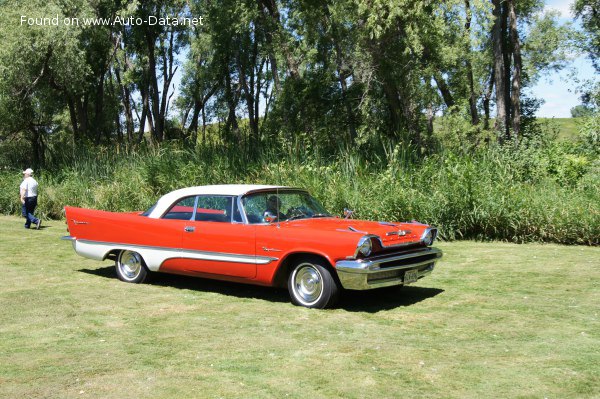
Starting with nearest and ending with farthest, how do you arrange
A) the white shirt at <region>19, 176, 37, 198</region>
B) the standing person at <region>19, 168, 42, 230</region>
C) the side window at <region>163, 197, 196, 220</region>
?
the side window at <region>163, 197, 196, 220</region> < the standing person at <region>19, 168, 42, 230</region> < the white shirt at <region>19, 176, 37, 198</region>

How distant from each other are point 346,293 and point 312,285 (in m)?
1.05

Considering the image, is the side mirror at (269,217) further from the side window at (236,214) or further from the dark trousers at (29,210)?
the dark trousers at (29,210)

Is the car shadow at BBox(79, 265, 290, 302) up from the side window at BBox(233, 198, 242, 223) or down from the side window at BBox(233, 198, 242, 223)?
down

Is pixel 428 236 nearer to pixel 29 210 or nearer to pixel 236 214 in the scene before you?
pixel 236 214

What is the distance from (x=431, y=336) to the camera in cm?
632

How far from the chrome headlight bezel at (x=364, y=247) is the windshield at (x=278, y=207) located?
1.37 metres

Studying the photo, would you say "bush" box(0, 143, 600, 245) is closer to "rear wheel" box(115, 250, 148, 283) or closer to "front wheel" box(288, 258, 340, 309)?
"rear wheel" box(115, 250, 148, 283)

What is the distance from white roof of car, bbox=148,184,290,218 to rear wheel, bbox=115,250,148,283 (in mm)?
705

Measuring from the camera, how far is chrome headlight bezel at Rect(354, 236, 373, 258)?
7008mm

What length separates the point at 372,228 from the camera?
763 centimetres

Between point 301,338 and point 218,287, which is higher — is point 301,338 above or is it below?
below

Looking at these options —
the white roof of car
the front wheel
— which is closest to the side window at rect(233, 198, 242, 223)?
the white roof of car

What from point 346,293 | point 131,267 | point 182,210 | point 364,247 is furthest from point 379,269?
point 131,267

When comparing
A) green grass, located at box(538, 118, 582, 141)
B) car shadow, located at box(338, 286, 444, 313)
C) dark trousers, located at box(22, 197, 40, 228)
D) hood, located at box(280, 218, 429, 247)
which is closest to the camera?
hood, located at box(280, 218, 429, 247)
